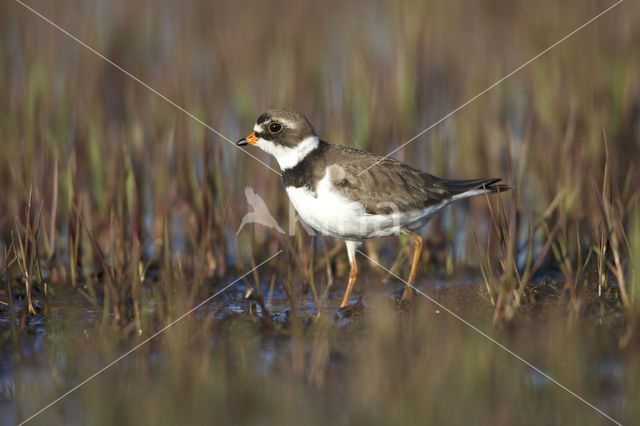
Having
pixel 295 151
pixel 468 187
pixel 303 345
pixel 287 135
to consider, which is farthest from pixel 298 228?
pixel 303 345

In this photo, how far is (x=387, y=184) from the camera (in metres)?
6.62

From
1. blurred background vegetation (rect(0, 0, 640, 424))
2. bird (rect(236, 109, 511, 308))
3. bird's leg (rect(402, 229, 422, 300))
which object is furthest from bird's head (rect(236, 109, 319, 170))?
bird's leg (rect(402, 229, 422, 300))

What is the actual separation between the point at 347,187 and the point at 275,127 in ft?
2.74

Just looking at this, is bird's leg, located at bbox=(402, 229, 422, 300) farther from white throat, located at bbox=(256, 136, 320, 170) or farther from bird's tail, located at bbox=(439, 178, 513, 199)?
white throat, located at bbox=(256, 136, 320, 170)

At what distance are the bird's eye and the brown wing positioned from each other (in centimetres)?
49

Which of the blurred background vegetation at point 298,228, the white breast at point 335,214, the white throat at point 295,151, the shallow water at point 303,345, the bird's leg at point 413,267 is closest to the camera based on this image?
the shallow water at point 303,345

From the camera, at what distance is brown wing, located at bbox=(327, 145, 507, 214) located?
6.39 m

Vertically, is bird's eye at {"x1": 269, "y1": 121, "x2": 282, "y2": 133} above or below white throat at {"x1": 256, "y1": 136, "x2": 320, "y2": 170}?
above

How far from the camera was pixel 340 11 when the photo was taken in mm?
12406

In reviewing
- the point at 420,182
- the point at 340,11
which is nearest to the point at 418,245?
the point at 420,182

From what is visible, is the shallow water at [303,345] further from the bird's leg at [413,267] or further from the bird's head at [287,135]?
the bird's head at [287,135]

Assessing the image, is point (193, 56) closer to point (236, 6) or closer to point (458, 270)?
point (236, 6)

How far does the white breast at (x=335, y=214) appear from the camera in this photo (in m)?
6.21

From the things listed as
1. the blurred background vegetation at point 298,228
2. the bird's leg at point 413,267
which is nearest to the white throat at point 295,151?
the blurred background vegetation at point 298,228
